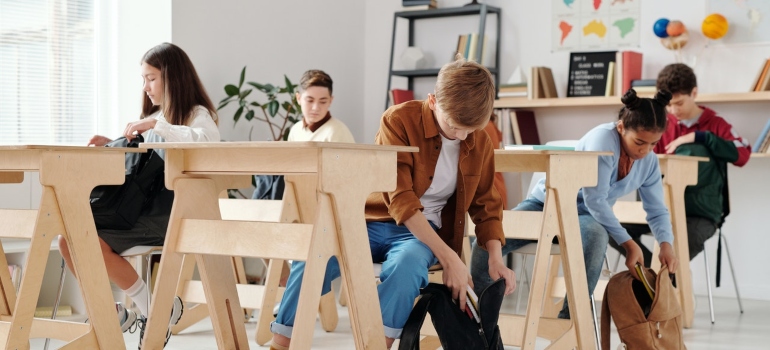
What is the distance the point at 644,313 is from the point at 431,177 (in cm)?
79

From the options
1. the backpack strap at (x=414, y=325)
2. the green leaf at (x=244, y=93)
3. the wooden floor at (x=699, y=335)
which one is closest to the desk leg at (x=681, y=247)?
the wooden floor at (x=699, y=335)

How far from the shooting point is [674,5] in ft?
15.4

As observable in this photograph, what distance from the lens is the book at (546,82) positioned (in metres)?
4.89

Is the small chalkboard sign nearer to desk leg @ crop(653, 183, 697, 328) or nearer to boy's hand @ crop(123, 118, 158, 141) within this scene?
desk leg @ crop(653, 183, 697, 328)

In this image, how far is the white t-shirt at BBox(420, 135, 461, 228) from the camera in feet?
7.60

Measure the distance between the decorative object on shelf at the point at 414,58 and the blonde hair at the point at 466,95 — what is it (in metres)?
3.20

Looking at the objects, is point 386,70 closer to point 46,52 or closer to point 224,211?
point 46,52

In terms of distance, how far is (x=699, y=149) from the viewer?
3.91 meters

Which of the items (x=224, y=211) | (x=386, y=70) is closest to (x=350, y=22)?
(x=386, y=70)

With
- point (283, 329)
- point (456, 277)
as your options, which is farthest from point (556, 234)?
point (283, 329)

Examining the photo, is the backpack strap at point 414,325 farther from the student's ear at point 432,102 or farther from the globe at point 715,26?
the globe at point 715,26

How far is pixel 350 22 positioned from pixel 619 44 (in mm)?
1693

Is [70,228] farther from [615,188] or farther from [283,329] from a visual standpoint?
[615,188]

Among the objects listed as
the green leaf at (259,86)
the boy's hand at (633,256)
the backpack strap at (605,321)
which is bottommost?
the backpack strap at (605,321)
